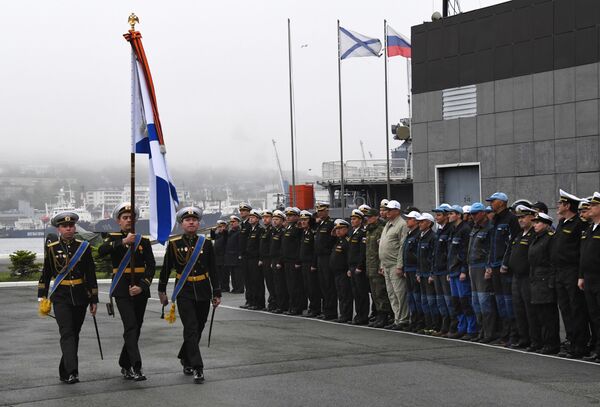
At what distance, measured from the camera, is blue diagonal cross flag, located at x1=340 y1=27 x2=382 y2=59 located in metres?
39.4

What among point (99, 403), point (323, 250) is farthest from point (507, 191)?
point (99, 403)

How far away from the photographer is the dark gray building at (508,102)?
2377cm

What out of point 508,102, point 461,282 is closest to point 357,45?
point 508,102

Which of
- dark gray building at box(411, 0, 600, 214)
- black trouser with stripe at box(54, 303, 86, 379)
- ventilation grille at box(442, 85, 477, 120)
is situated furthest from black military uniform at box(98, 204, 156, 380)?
ventilation grille at box(442, 85, 477, 120)

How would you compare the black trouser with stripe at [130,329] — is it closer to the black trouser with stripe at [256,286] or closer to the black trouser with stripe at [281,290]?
the black trouser with stripe at [281,290]

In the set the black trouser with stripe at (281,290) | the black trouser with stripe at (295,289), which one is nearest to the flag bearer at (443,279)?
the black trouser with stripe at (295,289)

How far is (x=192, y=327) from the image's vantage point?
973 cm

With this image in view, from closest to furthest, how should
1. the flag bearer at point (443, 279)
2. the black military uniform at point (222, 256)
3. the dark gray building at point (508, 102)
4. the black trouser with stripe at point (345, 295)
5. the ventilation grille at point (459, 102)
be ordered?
the flag bearer at point (443, 279) < the black trouser with stripe at point (345, 295) < the black military uniform at point (222, 256) < the dark gray building at point (508, 102) < the ventilation grille at point (459, 102)

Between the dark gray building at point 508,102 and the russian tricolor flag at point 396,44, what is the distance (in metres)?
10.9

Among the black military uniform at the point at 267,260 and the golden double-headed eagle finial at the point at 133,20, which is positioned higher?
the golden double-headed eagle finial at the point at 133,20

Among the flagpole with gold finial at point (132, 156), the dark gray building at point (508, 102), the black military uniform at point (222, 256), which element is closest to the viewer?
the flagpole with gold finial at point (132, 156)

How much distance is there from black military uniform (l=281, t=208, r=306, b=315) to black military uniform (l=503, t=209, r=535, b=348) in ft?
18.7

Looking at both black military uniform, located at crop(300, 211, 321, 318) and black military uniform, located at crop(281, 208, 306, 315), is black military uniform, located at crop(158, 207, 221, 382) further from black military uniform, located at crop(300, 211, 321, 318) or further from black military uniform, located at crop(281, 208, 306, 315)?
black military uniform, located at crop(281, 208, 306, 315)

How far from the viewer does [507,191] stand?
85.1 feet
